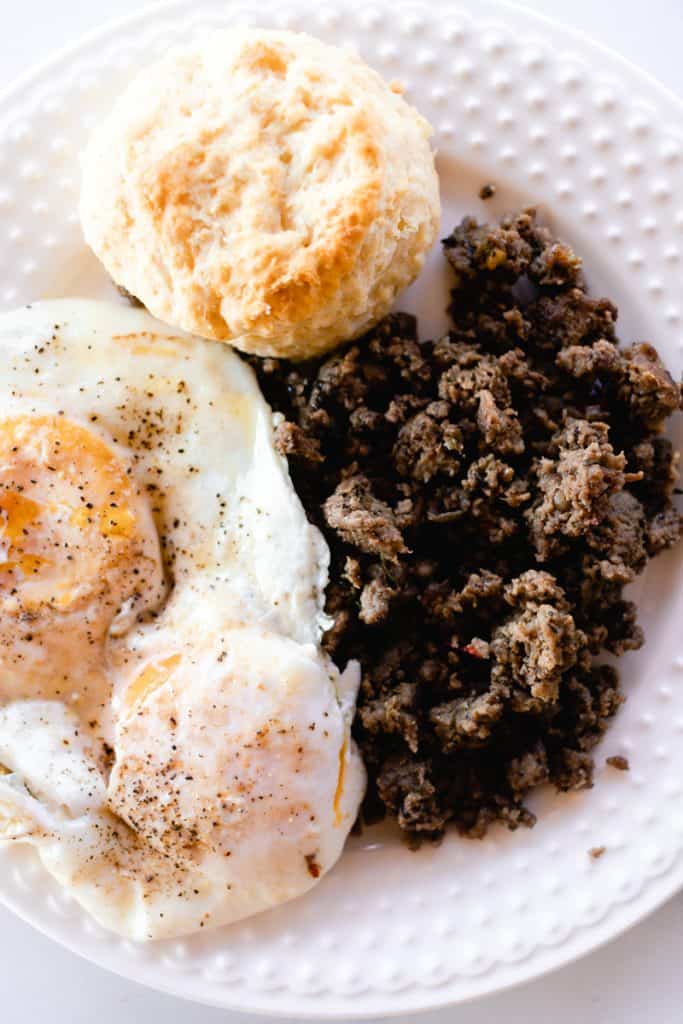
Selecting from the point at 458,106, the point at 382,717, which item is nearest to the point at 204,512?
the point at 382,717

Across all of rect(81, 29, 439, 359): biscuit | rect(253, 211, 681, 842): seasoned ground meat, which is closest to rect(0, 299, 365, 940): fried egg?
rect(253, 211, 681, 842): seasoned ground meat

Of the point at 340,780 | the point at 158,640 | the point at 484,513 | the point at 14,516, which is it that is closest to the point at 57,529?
the point at 14,516

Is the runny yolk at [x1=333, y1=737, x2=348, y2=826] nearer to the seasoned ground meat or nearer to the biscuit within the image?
the seasoned ground meat

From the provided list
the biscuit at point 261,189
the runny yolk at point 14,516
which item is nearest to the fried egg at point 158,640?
the runny yolk at point 14,516

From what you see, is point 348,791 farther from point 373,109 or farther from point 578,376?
point 373,109

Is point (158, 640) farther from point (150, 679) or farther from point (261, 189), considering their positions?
point (261, 189)

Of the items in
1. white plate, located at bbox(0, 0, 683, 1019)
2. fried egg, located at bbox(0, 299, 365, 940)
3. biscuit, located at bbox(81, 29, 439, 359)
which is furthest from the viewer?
white plate, located at bbox(0, 0, 683, 1019)
